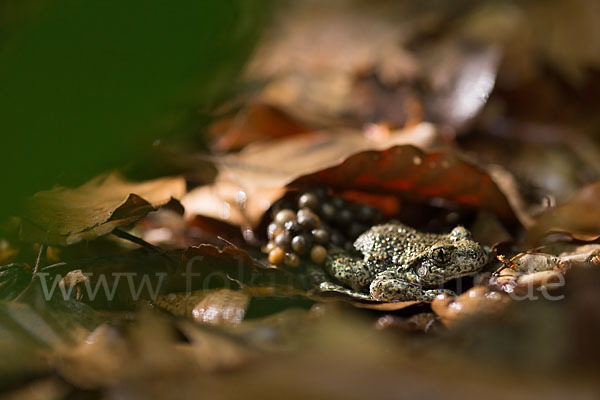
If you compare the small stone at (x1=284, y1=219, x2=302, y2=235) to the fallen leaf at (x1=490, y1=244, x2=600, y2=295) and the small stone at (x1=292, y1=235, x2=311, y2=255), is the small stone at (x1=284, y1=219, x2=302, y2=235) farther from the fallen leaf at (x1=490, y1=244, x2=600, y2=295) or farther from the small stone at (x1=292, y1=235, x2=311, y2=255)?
the fallen leaf at (x1=490, y1=244, x2=600, y2=295)

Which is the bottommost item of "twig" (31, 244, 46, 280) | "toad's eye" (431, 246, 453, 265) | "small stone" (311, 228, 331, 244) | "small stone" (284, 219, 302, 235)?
"toad's eye" (431, 246, 453, 265)

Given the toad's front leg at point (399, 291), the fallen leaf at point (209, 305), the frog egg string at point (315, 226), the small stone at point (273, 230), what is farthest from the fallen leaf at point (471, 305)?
the small stone at point (273, 230)

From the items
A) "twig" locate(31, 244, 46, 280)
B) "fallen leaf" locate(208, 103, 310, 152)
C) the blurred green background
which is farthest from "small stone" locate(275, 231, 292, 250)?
the blurred green background

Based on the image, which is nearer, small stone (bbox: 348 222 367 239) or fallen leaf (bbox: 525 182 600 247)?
fallen leaf (bbox: 525 182 600 247)

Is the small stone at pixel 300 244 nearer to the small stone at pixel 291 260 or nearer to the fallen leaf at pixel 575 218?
the small stone at pixel 291 260

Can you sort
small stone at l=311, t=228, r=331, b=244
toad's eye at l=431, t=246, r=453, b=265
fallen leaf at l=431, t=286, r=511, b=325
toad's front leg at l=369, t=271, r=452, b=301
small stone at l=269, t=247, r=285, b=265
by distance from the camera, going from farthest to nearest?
small stone at l=311, t=228, r=331, b=244 → small stone at l=269, t=247, r=285, b=265 → toad's eye at l=431, t=246, r=453, b=265 → toad's front leg at l=369, t=271, r=452, b=301 → fallen leaf at l=431, t=286, r=511, b=325

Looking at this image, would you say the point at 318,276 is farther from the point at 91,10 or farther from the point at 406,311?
the point at 91,10

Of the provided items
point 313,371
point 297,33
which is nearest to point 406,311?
point 313,371
